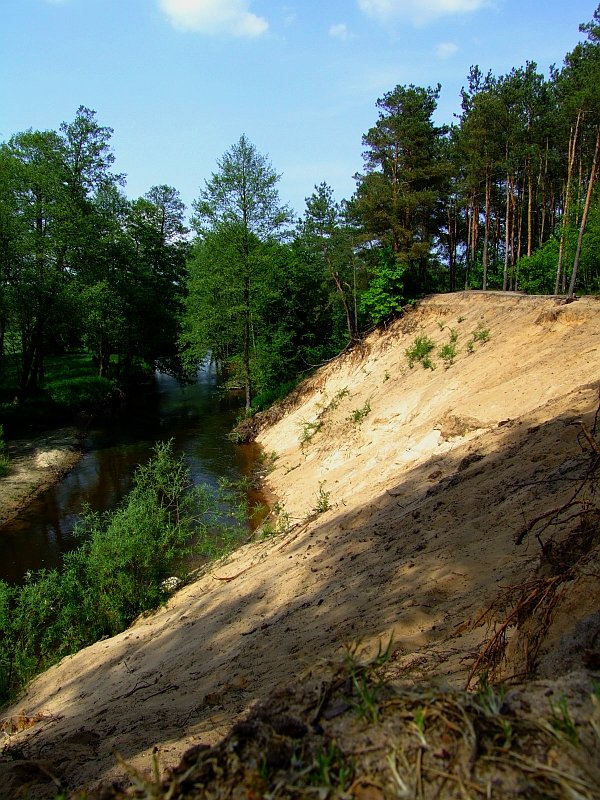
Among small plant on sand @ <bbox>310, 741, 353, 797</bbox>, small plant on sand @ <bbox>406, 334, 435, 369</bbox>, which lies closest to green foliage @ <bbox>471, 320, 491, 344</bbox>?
small plant on sand @ <bbox>406, 334, 435, 369</bbox>

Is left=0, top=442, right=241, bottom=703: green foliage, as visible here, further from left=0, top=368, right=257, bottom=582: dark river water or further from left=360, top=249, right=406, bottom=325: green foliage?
left=360, top=249, right=406, bottom=325: green foliage

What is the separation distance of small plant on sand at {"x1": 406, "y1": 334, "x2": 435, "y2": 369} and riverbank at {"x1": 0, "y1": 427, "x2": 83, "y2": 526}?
15.2 m

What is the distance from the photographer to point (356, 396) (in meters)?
22.1

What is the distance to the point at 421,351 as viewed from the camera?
2120 cm

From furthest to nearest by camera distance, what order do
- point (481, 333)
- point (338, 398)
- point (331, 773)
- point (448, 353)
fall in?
point (338, 398) < point (448, 353) < point (481, 333) < point (331, 773)

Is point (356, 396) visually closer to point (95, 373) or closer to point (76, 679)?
point (76, 679)

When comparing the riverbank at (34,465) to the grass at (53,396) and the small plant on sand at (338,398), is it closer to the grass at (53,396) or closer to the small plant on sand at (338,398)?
the grass at (53,396)

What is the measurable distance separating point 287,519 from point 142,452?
1325cm

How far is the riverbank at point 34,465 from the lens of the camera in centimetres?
1922

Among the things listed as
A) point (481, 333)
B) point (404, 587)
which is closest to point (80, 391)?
point (481, 333)

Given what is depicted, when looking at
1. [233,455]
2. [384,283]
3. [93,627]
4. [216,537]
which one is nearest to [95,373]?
[233,455]

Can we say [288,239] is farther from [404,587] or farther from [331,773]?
[331,773]

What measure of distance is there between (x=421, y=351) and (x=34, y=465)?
16985 millimetres

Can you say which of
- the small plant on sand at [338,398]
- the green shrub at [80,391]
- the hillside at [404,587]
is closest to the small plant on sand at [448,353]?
the hillside at [404,587]
